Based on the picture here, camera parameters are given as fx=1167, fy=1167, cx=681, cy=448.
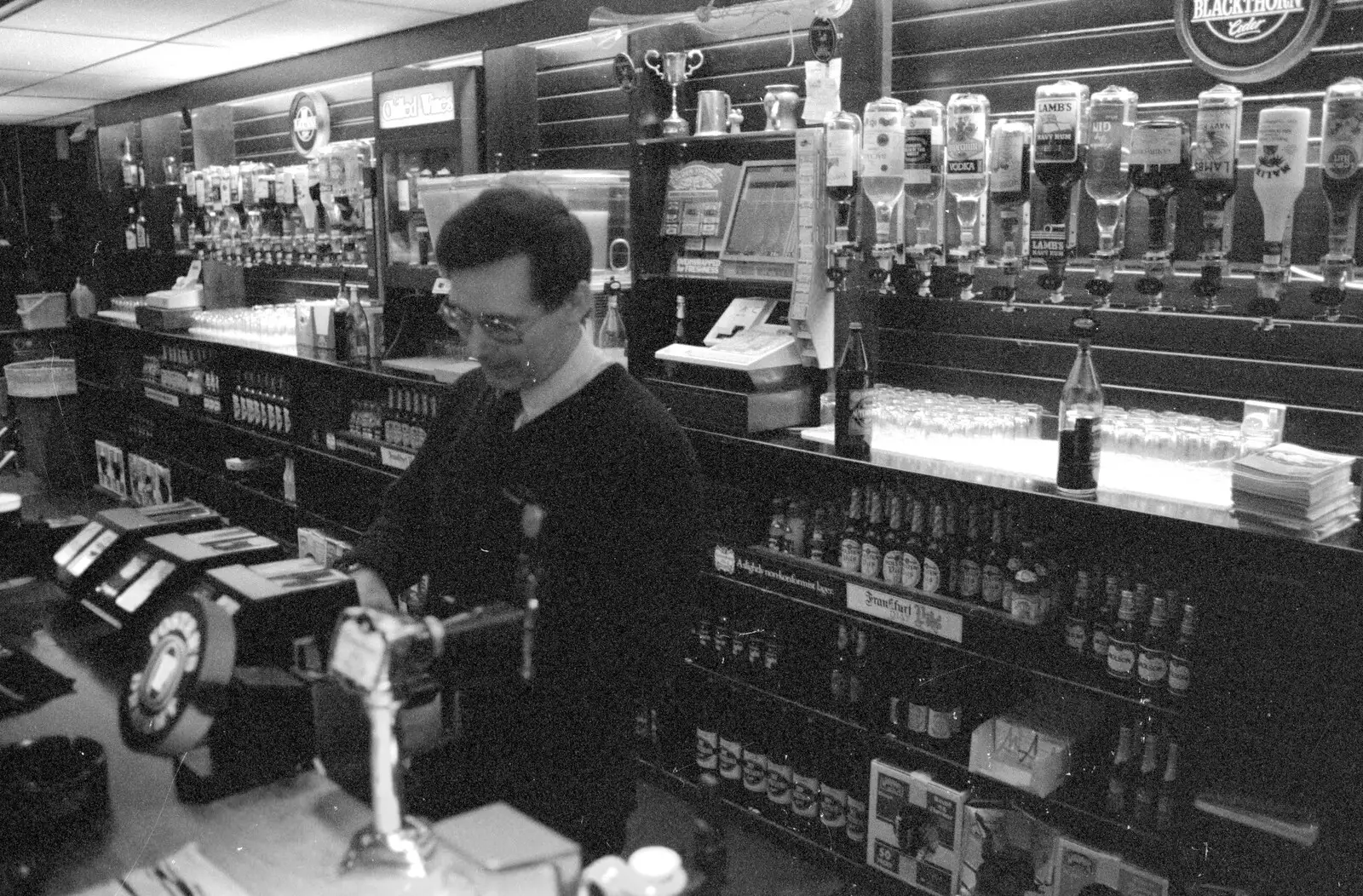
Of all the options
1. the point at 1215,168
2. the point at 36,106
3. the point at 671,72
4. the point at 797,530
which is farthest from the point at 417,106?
the point at 36,106

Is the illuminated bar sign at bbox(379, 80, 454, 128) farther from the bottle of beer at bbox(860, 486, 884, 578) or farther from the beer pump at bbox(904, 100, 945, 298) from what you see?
the bottle of beer at bbox(860, 486, 884, 578)

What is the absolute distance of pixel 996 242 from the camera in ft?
10.1

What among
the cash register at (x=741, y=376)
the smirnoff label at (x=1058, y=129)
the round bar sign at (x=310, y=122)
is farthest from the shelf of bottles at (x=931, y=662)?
the round bar sign at (x=310, y=122)

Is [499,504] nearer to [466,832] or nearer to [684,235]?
[466,832]

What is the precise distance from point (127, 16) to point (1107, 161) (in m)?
4.42

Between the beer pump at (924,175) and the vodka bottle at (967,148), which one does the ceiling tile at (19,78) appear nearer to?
the beer pump at (924,175)

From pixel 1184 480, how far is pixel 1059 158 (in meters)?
0.82

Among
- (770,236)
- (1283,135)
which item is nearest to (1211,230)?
(1283,135)

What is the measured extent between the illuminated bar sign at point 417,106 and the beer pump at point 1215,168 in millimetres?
3178

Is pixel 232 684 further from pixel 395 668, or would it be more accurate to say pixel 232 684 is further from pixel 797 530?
pixel 797 530

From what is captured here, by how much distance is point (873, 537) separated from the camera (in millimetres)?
3312

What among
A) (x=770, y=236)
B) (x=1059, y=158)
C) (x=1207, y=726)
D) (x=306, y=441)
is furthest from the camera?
(x=306, y=441)

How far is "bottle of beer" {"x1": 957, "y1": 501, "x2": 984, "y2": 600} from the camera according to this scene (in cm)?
309

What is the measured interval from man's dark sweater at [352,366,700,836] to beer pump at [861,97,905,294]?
1367mm
